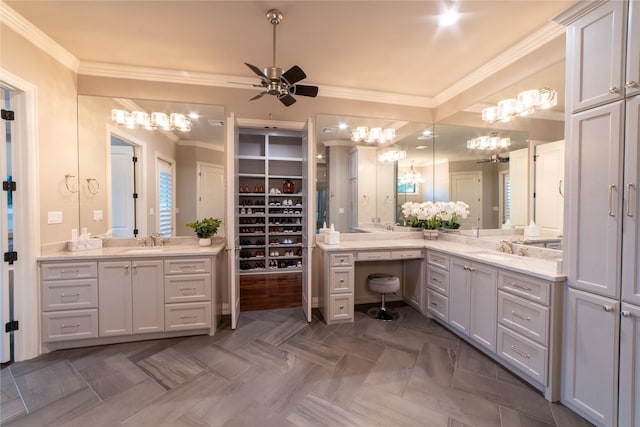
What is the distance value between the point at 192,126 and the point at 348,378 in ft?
10.7

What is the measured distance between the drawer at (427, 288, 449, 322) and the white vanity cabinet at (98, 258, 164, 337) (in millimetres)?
3045

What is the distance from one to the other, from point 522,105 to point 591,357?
2272 millimetres

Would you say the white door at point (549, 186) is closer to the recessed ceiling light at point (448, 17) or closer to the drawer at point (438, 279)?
the drawer at point (438, 279)

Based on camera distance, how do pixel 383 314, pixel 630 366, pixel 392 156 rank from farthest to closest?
1. pixel 392 156
2. pixel 383 314
3. pixel 630 366

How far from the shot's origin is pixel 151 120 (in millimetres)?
3240

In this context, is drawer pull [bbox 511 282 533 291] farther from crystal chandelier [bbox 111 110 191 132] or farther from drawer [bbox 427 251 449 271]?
crystal chandelier [bbox 111 110 191 132]

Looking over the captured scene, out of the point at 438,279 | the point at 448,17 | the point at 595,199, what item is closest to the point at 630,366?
the point at 595,199

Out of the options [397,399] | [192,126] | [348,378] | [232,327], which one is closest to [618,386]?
[397,399]

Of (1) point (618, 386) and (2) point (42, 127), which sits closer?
(1) point (618, 386)

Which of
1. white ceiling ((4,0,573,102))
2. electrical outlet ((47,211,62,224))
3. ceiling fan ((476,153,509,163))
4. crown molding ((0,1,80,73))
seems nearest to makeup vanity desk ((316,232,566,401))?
ceiling fan ((476,153,509,163))

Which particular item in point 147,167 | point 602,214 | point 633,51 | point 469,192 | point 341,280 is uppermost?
point 633,51

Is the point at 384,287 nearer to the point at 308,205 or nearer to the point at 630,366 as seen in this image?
the point at 308,205

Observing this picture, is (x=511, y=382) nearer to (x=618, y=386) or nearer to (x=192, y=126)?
(x=618, y=386)

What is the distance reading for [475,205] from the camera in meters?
3.39
